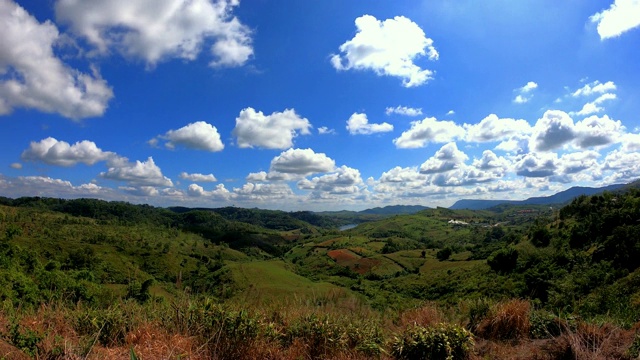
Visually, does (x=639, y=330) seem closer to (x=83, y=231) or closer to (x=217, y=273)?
(x=217, y=273)

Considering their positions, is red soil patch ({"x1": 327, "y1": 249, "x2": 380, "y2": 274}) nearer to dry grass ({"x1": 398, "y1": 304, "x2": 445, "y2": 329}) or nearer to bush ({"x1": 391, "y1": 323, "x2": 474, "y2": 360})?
dry grass ({"x1": 398, "y1": 304, "x2": 445, "y2": 329})

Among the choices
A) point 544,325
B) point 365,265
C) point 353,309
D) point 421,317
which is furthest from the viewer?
point 365,265

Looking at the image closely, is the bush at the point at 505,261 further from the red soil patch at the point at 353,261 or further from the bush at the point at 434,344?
the bush at the point at 434,344

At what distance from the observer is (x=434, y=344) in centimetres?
596

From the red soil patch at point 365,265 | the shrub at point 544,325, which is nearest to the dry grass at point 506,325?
the shrub at point 544,325

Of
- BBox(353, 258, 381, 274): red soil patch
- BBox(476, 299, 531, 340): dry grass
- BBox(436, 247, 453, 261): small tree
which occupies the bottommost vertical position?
BBox(353, 258, 381, 274): red soil patch

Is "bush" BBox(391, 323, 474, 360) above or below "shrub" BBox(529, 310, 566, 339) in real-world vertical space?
above

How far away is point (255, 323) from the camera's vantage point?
6043 mm

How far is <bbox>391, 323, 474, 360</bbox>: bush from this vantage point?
591 centimetres

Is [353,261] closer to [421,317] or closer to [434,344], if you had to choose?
[421,317]

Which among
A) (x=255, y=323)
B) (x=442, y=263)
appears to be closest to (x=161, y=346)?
(x=255, y=323)

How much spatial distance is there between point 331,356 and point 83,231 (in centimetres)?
14052

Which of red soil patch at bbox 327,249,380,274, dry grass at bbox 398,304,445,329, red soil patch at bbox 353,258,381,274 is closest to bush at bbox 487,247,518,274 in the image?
red soil patch at bbox 353,258,381,274

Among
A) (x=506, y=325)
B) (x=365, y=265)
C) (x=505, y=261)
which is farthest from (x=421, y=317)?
(x=365, y=265)
